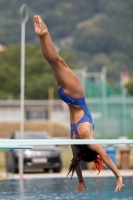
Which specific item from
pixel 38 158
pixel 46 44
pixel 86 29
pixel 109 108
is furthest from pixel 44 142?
pixel 86 29

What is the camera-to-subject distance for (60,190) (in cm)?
1465

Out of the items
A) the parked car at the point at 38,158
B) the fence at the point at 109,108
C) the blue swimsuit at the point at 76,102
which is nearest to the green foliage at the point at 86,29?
the fence at the point at 109,108

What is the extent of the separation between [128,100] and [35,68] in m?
70.7

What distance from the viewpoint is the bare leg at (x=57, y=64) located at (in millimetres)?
9969

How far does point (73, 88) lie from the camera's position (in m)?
10.1

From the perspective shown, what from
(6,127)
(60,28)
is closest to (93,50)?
(60,28)

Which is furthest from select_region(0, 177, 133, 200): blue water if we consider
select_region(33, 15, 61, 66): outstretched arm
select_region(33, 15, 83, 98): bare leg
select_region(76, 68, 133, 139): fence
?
select_region(76, 68, 133, 139): fence

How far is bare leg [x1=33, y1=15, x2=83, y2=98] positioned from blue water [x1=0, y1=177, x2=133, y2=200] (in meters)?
3.13

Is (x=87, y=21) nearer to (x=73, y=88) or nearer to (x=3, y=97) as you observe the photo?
(x=3, y=97)

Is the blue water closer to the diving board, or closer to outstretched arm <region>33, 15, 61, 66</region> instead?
the diving board

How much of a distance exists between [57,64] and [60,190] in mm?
5196

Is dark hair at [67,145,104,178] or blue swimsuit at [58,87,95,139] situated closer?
blue swimsuit at [58,87,95,139]

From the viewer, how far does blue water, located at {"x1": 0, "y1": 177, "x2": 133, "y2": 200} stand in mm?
13031

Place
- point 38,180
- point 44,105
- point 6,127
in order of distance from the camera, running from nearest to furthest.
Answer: point 38,180, point 6,127, point 44,105
